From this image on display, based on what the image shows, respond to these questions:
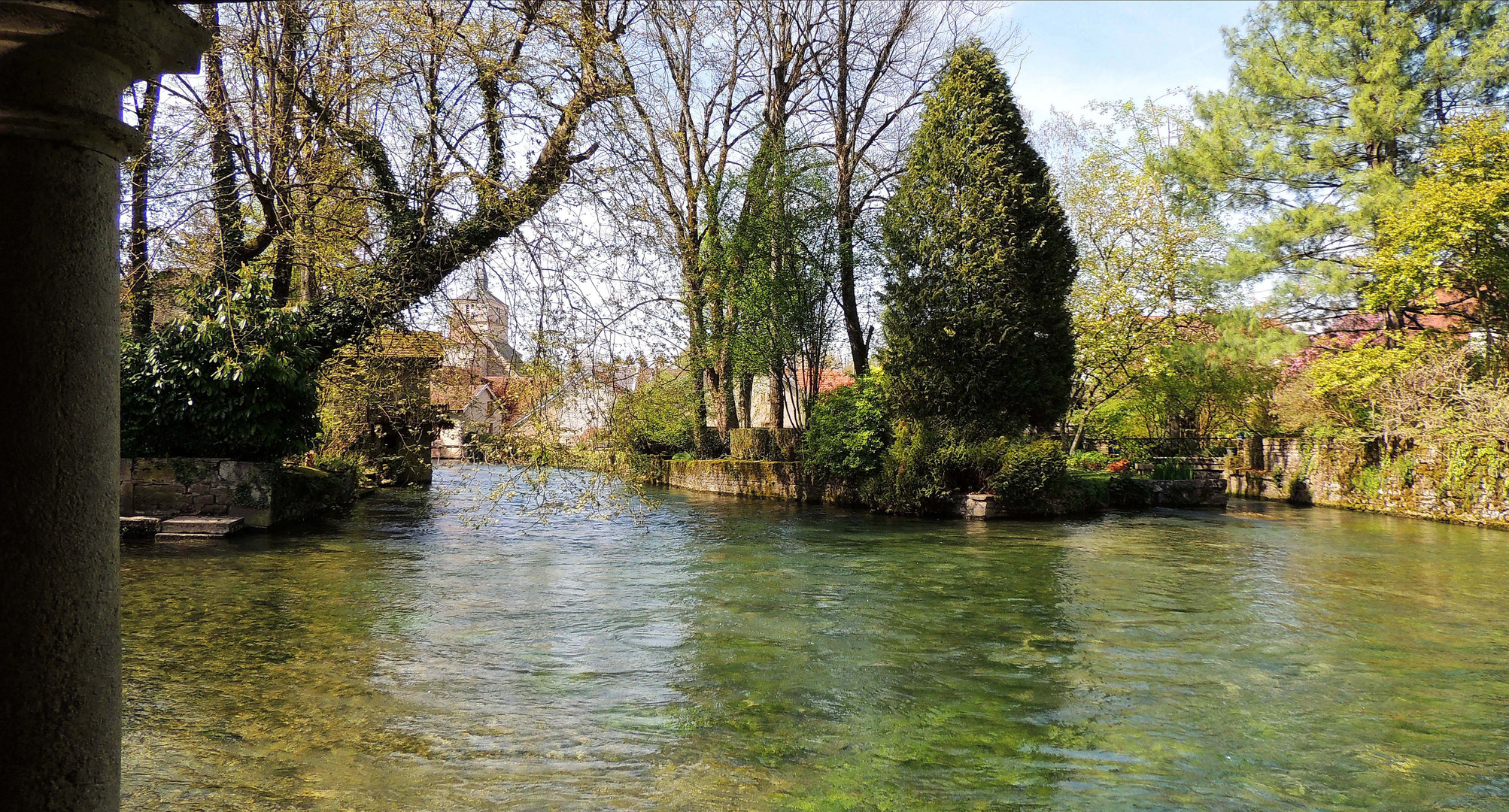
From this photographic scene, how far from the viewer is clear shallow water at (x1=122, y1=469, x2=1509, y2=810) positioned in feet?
13.5

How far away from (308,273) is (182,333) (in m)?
2.08

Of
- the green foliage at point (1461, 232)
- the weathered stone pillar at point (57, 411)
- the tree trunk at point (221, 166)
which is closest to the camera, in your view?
the weathered stone pillar at point (57, 411)

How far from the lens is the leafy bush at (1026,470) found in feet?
53.8

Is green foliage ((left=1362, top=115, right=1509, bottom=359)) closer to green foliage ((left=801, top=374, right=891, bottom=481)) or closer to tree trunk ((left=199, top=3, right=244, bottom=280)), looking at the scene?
green foliage ((left=801, top=374, right=891, bottom=481))

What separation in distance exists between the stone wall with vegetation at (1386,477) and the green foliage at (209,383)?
19962 millimetres

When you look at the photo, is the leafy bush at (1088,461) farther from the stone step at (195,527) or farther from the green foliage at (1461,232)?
the stone step at (195,527)

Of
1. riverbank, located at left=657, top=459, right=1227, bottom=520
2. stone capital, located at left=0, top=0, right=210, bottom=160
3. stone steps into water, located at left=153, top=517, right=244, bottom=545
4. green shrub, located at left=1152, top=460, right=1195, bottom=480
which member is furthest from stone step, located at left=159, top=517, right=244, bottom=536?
green shrub, located at left=1152, top=460, right=1195, bottom=480

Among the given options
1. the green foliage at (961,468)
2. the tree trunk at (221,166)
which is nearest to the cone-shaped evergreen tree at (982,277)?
the green foliage at (961,468)

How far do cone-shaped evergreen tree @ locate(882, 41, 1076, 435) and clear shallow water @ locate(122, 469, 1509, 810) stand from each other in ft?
19.7

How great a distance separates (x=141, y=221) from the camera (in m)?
11.5

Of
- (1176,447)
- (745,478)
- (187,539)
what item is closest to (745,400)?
(745,478)

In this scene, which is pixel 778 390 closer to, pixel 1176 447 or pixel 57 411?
pixel 1176 447

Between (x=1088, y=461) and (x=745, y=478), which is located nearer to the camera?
(x=745, y=478)

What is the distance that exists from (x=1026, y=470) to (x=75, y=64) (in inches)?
625
